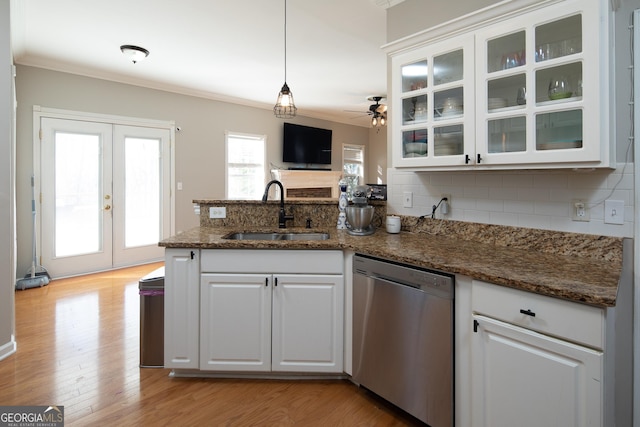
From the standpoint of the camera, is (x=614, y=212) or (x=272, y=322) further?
(x=272, y=322)

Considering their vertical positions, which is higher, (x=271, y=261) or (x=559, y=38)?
(x=559, y=38)

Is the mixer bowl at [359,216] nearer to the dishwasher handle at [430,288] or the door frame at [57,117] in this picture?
the dishwasher handle at [430,288]

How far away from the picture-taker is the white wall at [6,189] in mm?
2293

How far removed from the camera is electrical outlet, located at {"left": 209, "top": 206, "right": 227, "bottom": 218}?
2695 mm

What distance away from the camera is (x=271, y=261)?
2037 mm

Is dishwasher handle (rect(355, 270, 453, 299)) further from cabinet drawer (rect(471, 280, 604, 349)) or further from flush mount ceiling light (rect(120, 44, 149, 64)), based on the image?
flush mount ceiling light (rect(120, 44, 149, 64))

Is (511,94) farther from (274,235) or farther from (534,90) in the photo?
(274,235)

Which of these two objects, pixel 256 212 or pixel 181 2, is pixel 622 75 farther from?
pixel 181 2

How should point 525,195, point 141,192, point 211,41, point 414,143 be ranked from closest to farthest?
point 525,195, point 414,143, point 211,41, point 141,192

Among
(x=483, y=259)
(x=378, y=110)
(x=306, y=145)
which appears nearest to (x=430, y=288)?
(x=483, y=259)

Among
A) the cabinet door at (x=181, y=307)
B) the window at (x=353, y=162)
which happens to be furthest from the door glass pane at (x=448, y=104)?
the window at (x=353, y=162)

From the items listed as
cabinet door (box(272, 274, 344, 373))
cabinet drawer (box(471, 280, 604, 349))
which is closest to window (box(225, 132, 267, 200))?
cabinet door (box(272, 274, 344, 373))

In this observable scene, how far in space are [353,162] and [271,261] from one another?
649 centimetres

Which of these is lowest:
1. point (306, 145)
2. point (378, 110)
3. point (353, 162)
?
point (353, 162)
